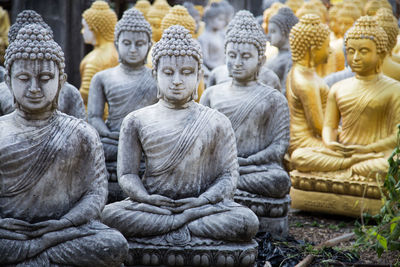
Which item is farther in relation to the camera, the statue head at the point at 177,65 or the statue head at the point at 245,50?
the statue head at the point at 245,50

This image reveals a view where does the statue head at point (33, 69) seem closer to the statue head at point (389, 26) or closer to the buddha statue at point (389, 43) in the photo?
the buddha statue at point (389, 43)

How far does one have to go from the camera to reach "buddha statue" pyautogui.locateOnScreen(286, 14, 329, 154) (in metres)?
8.52

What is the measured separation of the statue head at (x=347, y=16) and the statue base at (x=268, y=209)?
6.91 meters

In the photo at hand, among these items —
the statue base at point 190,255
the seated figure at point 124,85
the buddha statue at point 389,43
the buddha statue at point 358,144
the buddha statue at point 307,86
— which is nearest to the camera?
the statue base at point 190,255

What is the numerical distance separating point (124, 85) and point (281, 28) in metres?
3.48

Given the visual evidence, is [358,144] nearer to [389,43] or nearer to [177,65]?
[389,43]

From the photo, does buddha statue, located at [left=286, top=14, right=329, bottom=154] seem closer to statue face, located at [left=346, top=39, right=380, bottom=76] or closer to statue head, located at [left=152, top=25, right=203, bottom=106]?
statue face, located at [left=346, top=39, right=380, bottom=76]

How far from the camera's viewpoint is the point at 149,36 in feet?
25.2

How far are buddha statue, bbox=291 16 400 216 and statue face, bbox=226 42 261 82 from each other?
1.27 meters

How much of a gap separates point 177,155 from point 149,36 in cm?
247

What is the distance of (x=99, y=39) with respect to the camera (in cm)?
1082

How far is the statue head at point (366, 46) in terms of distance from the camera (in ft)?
25.1

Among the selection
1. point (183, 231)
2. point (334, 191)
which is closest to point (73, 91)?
point (183, 231)

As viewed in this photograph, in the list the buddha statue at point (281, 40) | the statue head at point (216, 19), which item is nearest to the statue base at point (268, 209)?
the buddha statue at point (281, 40)
